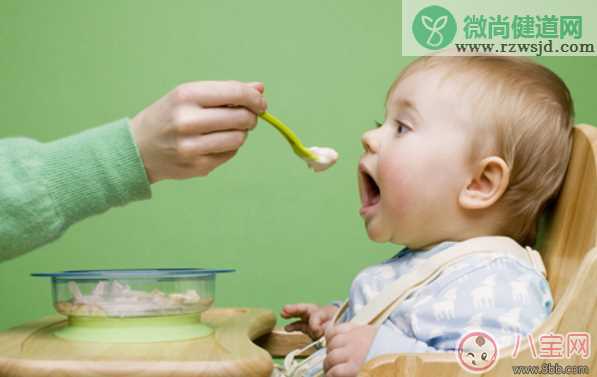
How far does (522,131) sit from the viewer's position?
78 centimetres

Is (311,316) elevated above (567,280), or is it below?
below

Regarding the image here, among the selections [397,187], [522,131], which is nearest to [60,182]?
[397,187]

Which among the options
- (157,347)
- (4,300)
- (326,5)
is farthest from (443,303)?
(4,300)

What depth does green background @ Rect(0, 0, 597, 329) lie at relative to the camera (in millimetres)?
1438

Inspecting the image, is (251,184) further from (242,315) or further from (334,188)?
(242,315)

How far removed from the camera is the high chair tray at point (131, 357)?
0.62 meters

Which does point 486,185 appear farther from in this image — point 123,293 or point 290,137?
point 123,293

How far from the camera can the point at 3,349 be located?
2.28 feet

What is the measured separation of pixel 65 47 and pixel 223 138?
0.82 m

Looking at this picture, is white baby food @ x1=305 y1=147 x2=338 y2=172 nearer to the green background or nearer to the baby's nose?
the baby's nose

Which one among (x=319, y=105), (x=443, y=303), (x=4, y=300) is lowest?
(x=4, y=300)

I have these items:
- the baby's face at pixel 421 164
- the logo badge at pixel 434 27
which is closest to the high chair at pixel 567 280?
the baby's face at pixel 421 164

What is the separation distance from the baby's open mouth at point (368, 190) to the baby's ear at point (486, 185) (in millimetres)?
109

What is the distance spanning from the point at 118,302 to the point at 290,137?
0.27 meters
